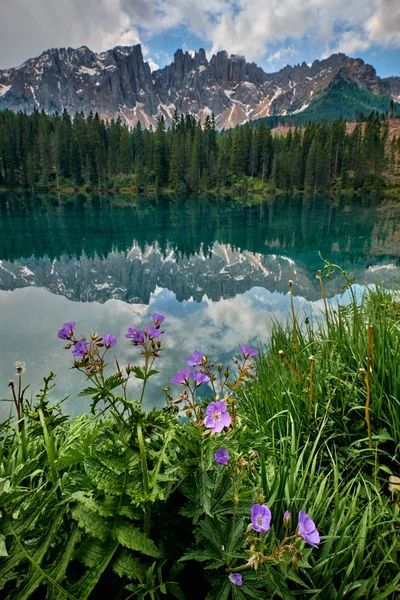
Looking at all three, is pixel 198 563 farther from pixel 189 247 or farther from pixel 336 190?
pixel 336 190

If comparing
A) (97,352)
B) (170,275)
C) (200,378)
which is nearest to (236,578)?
(200,378)

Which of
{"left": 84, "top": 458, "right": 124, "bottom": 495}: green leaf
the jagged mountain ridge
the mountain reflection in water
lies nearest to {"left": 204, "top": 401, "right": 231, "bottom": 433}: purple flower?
{"left": 84, "top": 458, "right": 124, "bottom": 495}: green leaf

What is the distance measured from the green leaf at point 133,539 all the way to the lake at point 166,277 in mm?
5304

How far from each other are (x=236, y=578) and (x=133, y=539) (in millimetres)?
376

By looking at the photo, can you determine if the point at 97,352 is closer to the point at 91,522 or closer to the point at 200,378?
the point at 200,378

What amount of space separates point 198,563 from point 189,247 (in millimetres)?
25223

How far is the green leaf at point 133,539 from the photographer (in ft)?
3.95

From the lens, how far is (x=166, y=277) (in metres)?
18.5

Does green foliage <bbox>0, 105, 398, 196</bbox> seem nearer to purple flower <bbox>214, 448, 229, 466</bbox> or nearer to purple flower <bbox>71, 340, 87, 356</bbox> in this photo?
purple flower <bbox>71, 340, 87, 356</bbox>

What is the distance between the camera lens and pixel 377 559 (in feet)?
6.25

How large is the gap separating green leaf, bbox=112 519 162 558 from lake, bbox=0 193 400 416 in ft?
17.4

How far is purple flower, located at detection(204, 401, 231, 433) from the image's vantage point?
120 cm

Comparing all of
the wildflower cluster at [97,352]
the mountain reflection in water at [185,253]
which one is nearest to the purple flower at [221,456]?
the wildflower cluster at [97,352]

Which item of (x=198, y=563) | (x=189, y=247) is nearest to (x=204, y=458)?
(x=198, y=563)
